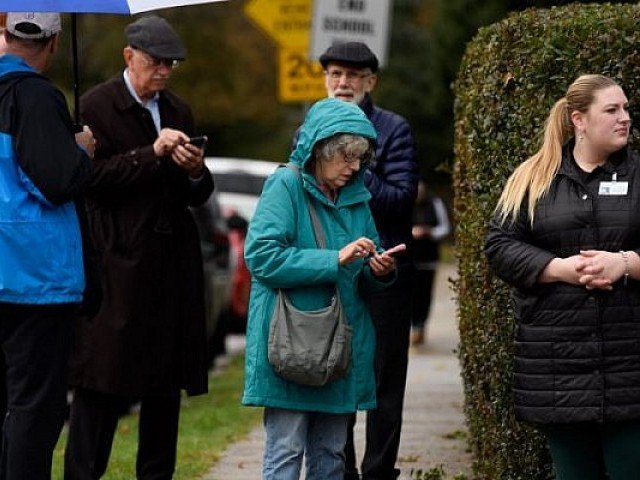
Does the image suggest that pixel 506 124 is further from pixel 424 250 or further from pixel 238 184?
pixel 238 184

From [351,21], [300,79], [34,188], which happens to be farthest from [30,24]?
[300,79]

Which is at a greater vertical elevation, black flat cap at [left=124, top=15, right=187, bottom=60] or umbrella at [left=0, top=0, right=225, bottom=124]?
umbrella at [left=0, top=0, right=225, bottom=124]

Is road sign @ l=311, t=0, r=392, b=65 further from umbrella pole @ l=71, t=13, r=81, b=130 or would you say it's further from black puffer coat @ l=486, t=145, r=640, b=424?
black puffer coat @ l=486, t=145, r=640, b=424

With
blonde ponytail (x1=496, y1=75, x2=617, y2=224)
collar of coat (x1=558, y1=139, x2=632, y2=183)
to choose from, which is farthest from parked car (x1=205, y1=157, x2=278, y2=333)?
collar of coat (x1=558, y1=139, x2=632, y2=183)

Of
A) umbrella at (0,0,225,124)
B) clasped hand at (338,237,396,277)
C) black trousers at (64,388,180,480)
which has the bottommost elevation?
black trousers at (64,388,180,480)

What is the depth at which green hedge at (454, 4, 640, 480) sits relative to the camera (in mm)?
6469

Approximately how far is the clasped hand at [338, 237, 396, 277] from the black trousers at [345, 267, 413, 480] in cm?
135

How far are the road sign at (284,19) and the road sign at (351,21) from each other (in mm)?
2135

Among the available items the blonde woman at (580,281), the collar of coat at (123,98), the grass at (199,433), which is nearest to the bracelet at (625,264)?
the blonde woman at (580,281)

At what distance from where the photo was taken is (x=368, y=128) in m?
6.29

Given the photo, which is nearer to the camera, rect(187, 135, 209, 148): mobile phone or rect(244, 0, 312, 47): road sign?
rect(187, 135, 209, 148): mobile phone

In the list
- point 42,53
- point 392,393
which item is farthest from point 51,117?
point 392,393

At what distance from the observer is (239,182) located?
19906mm

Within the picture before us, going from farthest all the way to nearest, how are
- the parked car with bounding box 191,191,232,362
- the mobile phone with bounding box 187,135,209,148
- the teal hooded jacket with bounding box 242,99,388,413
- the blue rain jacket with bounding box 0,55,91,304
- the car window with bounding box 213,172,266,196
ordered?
the car window with bounding box 213,172,266,196 < the parked car with bounding box 191,191,232,362 < the mobile phone with bounding box 187,135,209,148 < the teal hooded jacket with bounding box 242,99,388,413 < the blue rain jacket with bounding box 0,55,91,304
